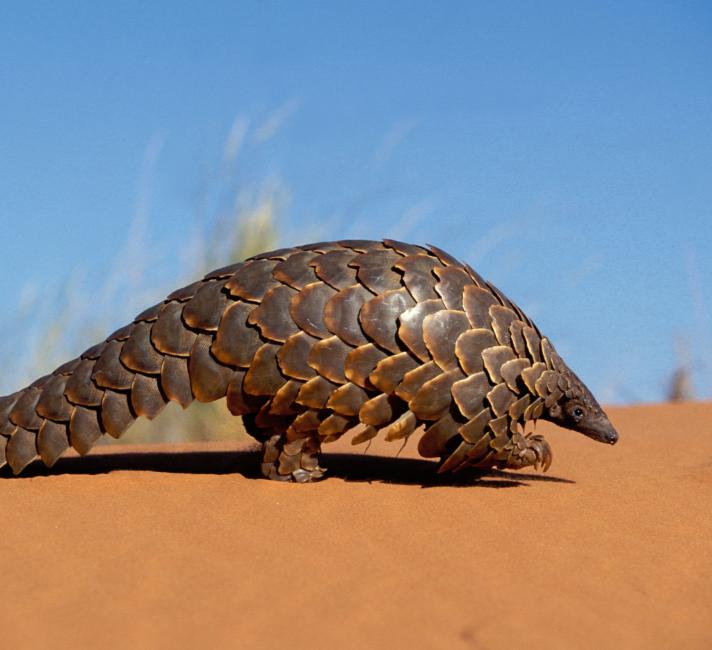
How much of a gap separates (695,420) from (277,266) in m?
5.88

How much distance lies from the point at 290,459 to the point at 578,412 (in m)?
1.98

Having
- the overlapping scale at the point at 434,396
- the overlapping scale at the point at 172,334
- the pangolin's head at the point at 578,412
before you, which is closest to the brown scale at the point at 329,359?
the overlapping scale at the point at 434,396

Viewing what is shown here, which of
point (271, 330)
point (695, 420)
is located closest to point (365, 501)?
point (271, 330)

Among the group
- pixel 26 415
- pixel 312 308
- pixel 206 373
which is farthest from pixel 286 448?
pixel 26 415

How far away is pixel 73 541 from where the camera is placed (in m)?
5.04

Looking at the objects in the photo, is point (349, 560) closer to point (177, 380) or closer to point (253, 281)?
point (177, 380)

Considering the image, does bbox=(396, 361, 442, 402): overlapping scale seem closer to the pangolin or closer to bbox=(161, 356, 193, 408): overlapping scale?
the pangolin

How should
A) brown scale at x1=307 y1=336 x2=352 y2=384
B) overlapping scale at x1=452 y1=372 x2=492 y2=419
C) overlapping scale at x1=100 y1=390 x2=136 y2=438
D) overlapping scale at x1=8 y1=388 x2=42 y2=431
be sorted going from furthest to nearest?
1. overlapping scale at x1=8 y1=388 x2=42 y2=431
2. overlapping scale at x1=100 y1=390 x2=136 y2=438
3. overlapping scale at x1=452 y1=372 x2=492 y2=419
4. brown scale at x1=307 y1=336 x2=352 y2=384

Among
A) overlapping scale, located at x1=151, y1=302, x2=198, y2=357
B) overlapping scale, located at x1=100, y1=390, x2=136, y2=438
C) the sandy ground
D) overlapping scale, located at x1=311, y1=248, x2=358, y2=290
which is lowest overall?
the sandy ground

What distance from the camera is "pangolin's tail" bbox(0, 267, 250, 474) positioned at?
20.2ft

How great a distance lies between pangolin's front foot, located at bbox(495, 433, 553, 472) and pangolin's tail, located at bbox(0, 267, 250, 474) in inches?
65.5

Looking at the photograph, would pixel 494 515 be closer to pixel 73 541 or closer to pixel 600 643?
pixel 600 643

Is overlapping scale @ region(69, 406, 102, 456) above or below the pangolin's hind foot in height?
above

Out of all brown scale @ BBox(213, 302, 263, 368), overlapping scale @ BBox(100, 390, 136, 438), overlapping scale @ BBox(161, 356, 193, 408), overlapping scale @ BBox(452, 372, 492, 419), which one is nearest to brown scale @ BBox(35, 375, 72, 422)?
overlapping scale @ BBox(100, 390, 136, 438)
